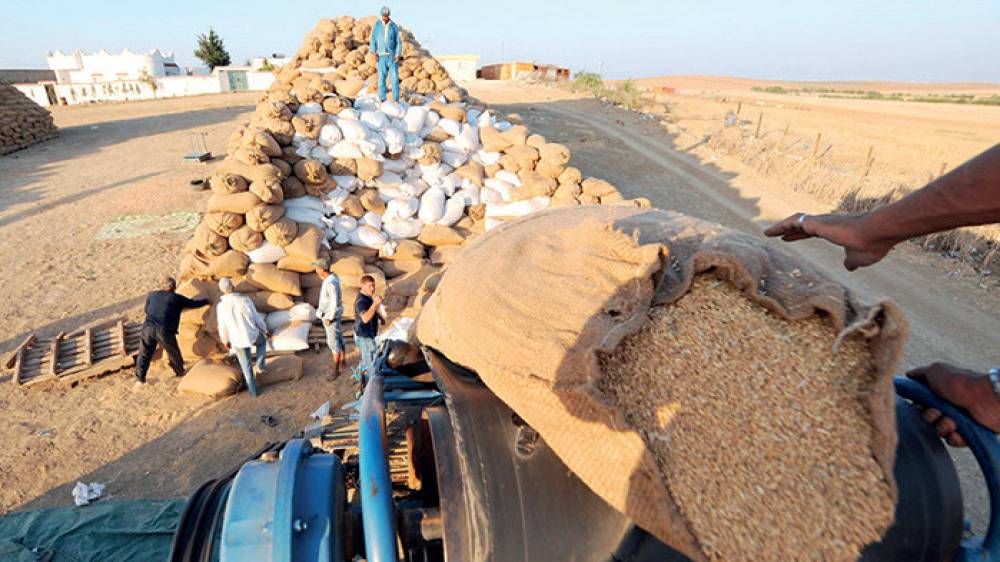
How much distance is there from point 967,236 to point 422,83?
363 inches

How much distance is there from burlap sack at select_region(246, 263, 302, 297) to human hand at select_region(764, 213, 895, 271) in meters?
5.32

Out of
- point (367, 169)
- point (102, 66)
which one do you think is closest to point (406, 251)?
point (367, 169)

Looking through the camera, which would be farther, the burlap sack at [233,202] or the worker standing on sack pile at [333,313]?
the burlap sack at [233,202]

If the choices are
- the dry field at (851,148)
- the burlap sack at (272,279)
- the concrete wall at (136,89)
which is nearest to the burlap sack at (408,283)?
the burlap sack at (272,279)

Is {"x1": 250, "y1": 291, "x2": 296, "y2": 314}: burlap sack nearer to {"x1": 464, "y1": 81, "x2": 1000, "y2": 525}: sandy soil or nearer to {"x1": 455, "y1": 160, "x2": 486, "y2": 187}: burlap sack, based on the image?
{"x1": 455, "y1": 160, "x2": 486, "y2": 187}: burlap sack

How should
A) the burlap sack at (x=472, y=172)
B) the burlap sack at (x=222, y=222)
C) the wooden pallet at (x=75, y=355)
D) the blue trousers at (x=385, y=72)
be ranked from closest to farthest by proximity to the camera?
the wooden pallet at (x=75, y=355), the burlap sack at (x=222, y=222), the burlap sack at (x=472, y=172), the blue trousers at (x=385, y=72)

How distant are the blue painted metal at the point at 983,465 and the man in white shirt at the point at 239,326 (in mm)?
5280

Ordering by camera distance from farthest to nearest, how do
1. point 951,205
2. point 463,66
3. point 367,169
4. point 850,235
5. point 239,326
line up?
point 463,66 < point 367,169 < point 239,326 < point 850,235 < point 951,205

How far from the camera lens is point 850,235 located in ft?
6.82

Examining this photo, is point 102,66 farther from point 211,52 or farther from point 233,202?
point 233,202

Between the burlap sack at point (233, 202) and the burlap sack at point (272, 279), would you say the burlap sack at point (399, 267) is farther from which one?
the burlap sack at point (233, 202)

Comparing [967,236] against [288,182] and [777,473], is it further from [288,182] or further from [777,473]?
[288,182]

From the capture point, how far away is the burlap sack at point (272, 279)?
5.96 meters

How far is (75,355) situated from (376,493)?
19.2ft
